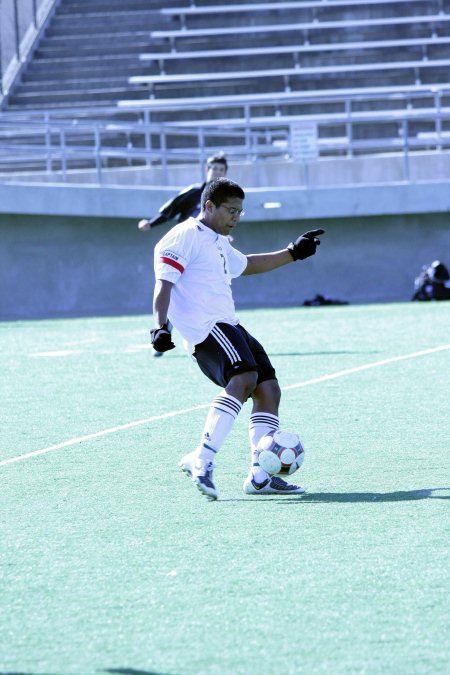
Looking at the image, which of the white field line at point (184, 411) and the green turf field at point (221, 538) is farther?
the white field line at point (184, 411)

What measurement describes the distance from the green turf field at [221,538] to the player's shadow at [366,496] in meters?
0.02

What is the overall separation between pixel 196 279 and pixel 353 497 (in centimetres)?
128

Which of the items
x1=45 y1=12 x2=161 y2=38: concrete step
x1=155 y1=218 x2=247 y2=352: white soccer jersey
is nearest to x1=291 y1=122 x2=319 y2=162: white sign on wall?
x1=45 y1=12 x2=161 y2=38: concrete step

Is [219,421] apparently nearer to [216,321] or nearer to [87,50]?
[216,321]

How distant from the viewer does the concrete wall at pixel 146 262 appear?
21.8 metres

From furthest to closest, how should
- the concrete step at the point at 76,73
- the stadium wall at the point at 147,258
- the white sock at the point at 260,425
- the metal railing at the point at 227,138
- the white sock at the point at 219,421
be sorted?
the concrete step at the point at 76,73
the metal railing at the point at 227,138
the stadium wall at the point at 147,258
the white sock at the point at 260,425
the white sock at the point at 219,421

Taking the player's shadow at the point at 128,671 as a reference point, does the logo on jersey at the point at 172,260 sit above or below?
above

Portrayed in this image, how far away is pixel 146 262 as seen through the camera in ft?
73.6

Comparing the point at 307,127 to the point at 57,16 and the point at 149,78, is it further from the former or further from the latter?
the point at 57,16

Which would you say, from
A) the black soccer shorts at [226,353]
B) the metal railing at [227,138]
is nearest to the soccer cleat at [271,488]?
the black soccer shorts at [226,353]

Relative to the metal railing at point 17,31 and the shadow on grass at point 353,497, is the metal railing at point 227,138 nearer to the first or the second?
the metal railing at point 17,31

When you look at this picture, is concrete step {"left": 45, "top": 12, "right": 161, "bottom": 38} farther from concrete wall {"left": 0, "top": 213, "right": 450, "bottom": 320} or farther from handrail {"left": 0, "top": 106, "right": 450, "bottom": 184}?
concrete wall {"left": 0, "top": 213, "right": 450, "bottom": 320}

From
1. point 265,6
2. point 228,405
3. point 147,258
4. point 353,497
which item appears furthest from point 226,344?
point 265,6

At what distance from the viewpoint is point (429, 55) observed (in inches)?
1060
